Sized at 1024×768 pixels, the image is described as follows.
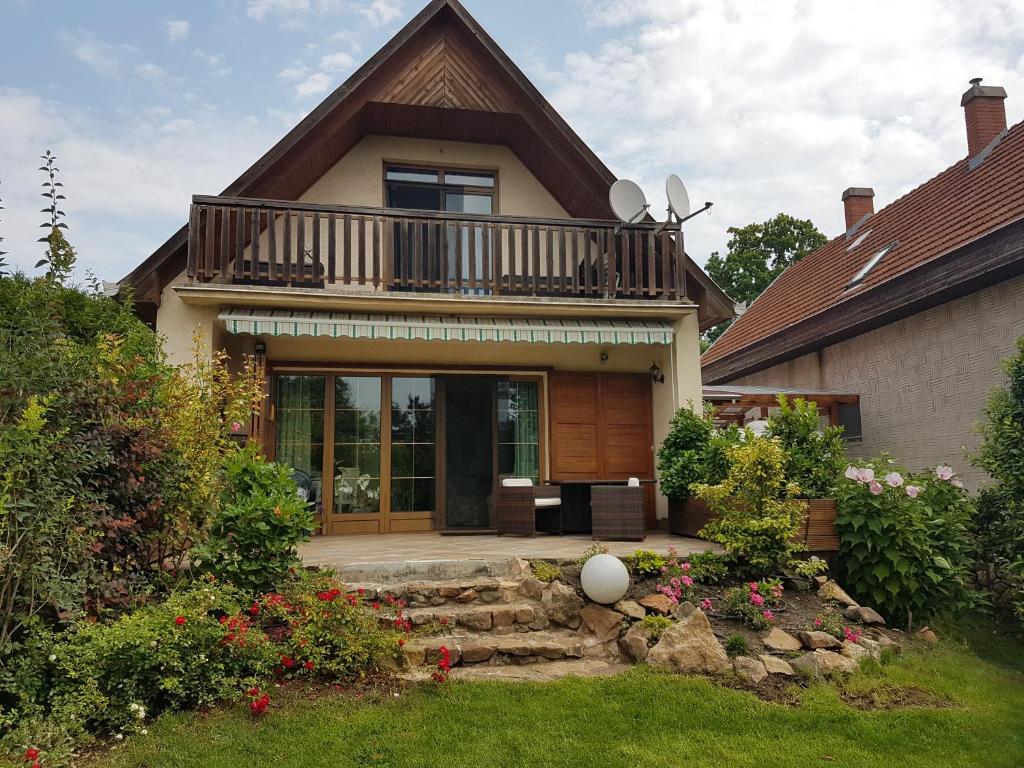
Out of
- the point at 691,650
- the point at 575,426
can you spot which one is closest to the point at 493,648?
the point at 691,650

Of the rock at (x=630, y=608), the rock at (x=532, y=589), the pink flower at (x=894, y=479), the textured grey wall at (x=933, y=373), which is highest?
the textured grey wall at (x=933, y=373)

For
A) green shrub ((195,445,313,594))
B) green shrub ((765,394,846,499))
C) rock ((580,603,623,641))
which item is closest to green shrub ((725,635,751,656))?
rock ((580,603,623,641))

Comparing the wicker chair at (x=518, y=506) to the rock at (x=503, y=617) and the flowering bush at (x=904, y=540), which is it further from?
the flowering bush at (x=904, y=540)

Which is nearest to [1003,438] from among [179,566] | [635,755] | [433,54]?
[635,755]

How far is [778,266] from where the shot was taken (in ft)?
115

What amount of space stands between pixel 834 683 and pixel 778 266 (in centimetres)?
3154

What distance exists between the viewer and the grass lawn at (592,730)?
4.86 m

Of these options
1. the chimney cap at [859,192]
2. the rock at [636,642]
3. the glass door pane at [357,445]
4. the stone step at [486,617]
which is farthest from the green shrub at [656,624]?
the chimney cap at [859,192]

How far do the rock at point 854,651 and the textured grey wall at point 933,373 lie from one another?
549cm

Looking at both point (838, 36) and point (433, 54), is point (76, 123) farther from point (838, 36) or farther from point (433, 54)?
point (838, 36)

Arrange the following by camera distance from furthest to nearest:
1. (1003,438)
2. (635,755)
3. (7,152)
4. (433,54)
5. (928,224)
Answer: (928,224), (433,54), (1003,438), (7,152), (635,755)

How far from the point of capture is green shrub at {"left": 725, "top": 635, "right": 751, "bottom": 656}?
6.69 m

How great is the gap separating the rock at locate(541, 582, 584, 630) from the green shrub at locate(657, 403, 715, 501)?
11.3 feet

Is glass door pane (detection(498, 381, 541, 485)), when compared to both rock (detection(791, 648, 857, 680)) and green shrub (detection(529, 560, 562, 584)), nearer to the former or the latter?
green shrub (detection(529, 560, 562, 584))
